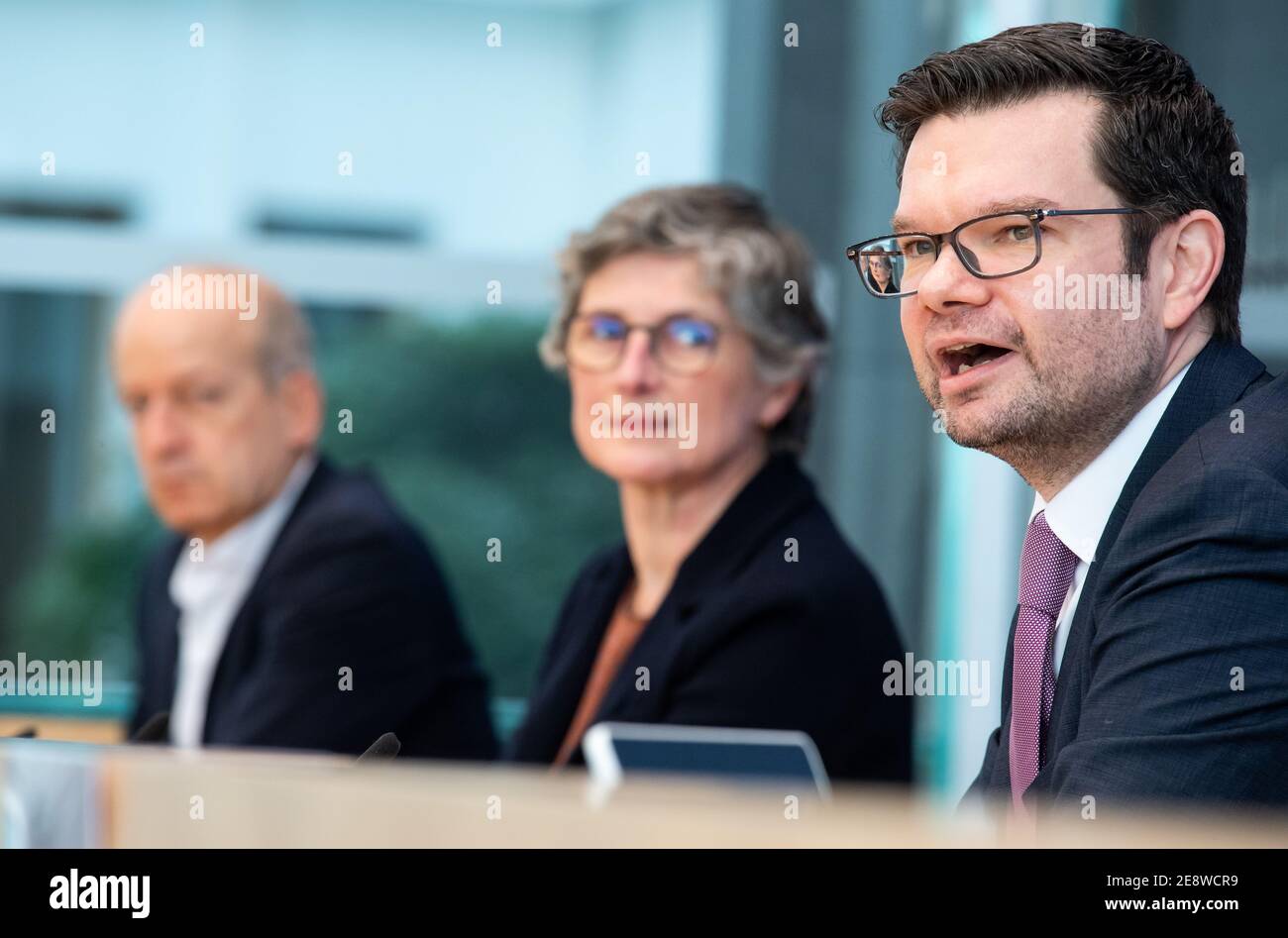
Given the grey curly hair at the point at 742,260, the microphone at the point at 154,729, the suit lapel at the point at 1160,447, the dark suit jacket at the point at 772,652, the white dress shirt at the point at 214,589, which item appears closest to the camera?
the suit lapel at the point at 1160,447

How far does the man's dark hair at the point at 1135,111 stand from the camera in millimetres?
1524

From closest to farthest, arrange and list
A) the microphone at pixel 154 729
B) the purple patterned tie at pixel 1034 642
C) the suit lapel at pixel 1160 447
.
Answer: the suit lapel at pixel 1160 447 < the purple patterned tie at pixel 1034 642 < the microphone at pixel 154 729

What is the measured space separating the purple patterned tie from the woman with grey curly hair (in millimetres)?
786

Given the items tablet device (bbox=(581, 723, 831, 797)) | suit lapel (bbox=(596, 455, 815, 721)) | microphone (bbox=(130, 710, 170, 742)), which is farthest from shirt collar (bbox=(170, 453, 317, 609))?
tablet device (bbox=(581, 723, 831, 797))

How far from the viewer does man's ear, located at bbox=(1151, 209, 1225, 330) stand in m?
1.53

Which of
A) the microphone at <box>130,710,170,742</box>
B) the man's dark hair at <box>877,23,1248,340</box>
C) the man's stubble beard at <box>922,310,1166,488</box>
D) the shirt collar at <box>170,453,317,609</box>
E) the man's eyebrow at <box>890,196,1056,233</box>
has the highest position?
the man's dark hair at <box>877,23,1248,340</box>

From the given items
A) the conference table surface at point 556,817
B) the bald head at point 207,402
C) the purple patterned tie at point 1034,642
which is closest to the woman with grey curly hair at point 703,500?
the bald head at point 207,402

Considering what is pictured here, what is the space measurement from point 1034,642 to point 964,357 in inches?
11.6

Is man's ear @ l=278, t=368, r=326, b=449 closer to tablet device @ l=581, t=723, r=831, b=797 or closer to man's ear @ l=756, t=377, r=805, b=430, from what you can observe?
man's ear @ l=756, t=377, r=805, b=430

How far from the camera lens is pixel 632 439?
2.58 m

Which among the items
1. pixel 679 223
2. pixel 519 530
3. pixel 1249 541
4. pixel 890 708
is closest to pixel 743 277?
pixel 679 223

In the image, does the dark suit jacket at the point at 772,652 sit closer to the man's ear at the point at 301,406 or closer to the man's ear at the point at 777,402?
the man's ear at the point at 777,402

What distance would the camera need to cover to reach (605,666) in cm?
255
